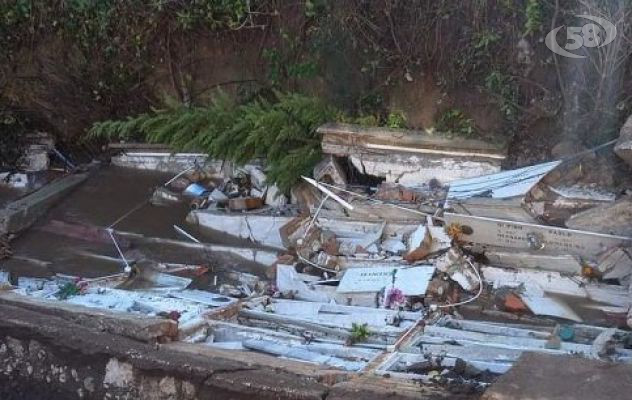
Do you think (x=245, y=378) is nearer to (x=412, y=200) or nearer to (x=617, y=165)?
(x=412, y=200)

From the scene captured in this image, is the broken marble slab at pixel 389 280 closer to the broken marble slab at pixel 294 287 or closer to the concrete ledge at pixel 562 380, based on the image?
the broken marble slab at pixel 294 287

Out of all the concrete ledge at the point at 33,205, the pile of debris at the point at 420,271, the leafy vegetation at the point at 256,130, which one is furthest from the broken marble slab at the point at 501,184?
the concrete ledge at the point at 33,205

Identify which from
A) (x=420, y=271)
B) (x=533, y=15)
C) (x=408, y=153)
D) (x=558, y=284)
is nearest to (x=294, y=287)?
(x=420, y=271)

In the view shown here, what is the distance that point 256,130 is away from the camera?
739 cm

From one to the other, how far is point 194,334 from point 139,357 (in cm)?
63

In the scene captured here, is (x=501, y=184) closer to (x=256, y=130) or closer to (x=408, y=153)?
(x=408, y=153)

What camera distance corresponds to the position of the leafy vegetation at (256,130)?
730 cm

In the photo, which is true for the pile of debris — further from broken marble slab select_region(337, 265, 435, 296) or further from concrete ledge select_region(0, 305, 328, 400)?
concrete ledge select_region(0, 305, 328, 400)

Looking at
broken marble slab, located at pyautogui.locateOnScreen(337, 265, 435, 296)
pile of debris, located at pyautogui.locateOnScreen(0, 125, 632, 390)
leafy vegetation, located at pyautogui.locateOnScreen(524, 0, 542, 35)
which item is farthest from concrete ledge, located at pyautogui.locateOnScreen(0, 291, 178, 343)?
leafy vegetation, located at pyautogui.locateOnScreen(524, 0, 542, 35)

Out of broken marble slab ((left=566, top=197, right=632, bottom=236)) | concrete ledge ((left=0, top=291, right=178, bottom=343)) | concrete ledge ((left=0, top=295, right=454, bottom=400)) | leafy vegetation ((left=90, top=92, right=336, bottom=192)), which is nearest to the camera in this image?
concrete ledge ((left=0, top=295, right=454, bottom=400))

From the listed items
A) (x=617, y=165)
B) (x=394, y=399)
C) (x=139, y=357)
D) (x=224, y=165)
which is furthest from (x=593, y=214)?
(x=224, y=165)

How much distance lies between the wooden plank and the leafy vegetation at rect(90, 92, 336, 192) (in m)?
1.70

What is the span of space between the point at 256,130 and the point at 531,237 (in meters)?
2.71

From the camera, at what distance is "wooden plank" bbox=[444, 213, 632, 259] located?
223 inches
